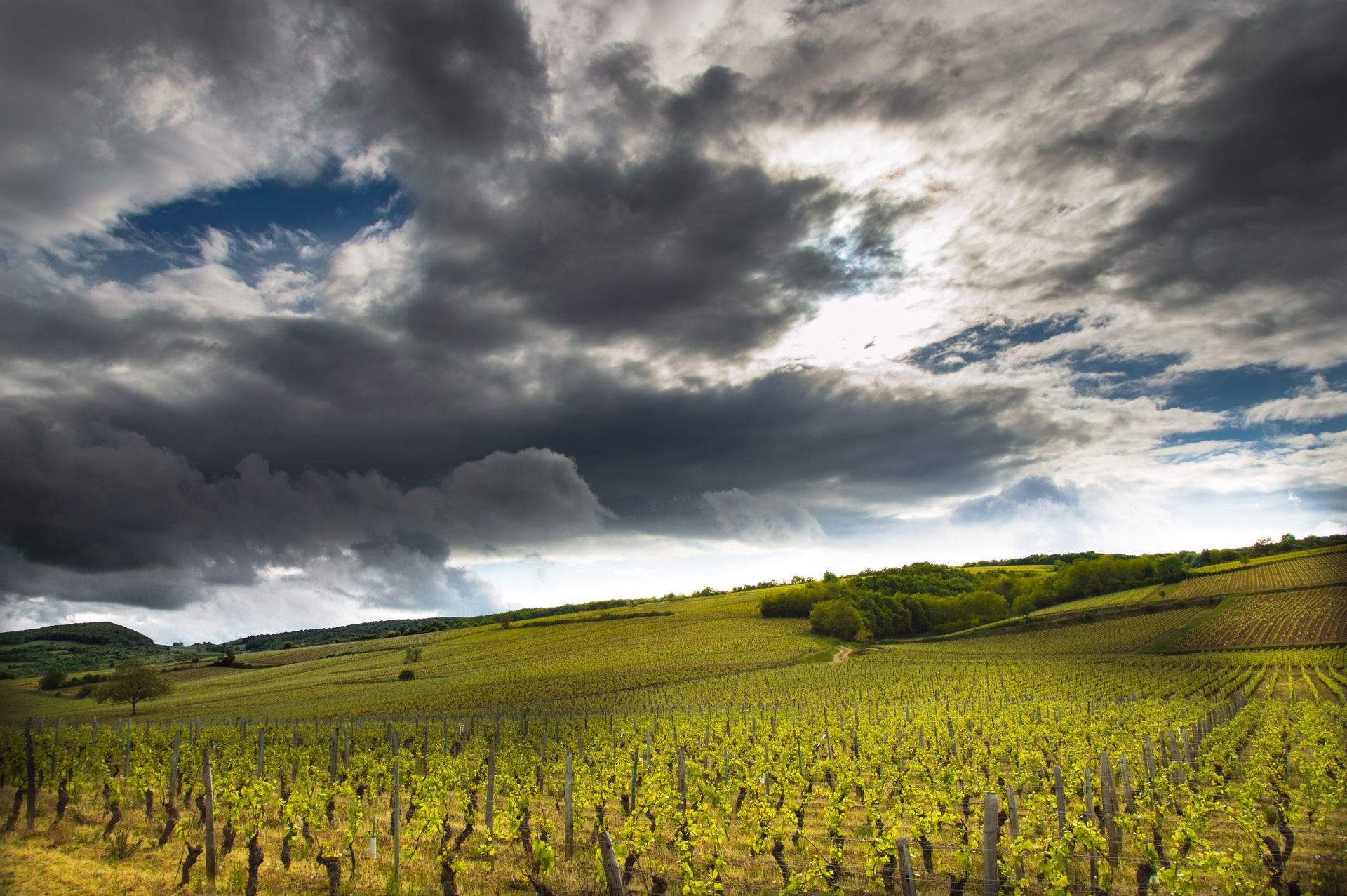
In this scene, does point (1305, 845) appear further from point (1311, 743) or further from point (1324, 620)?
point (1324, 620)

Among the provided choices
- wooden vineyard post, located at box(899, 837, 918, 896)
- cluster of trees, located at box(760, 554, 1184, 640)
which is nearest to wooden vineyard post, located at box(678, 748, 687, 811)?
wooden vineyard post, located at box(899, 837, 918, 896)

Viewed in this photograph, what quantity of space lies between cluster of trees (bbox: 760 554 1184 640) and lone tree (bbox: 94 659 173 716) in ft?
275

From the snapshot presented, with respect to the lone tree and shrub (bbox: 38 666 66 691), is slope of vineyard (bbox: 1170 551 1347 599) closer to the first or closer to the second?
the lone tree

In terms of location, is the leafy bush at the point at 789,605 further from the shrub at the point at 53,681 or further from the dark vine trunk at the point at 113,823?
the dark vine trunk at the point at 113,823

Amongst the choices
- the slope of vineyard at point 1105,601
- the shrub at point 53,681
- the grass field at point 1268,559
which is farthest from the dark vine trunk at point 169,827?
the grass field at point 1268,559

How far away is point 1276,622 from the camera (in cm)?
7850

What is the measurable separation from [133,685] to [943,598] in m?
128

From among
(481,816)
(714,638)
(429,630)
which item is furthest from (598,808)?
(429,630)

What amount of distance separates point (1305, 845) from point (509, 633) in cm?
11614

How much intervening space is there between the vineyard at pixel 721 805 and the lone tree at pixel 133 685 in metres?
37.1

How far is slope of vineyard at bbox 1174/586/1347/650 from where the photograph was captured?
2795 inches

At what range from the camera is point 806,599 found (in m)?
125

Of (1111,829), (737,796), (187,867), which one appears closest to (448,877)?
(187,867)

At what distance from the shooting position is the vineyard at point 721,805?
13133mm
